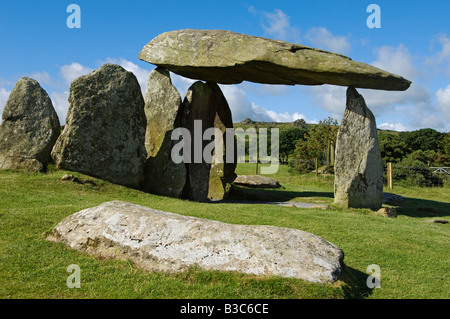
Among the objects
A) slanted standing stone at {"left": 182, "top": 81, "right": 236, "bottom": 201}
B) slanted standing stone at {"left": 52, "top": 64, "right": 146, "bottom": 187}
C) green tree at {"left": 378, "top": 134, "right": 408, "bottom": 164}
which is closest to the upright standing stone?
slanted standing stone at {"left": 52, "top": 64, "right": 146, "bottom": 187}

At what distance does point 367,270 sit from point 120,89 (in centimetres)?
1030

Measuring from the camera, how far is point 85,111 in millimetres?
13531

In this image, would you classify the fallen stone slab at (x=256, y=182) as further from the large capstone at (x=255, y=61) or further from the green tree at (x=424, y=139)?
the green tree at (x=424, y=139)

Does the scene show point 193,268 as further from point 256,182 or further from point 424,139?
point 424,139

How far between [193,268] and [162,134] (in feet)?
33.5

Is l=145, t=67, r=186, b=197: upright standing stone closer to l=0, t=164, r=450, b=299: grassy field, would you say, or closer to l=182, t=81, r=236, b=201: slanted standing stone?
l=182, t=81, r=236, b=201: slanted standing stone

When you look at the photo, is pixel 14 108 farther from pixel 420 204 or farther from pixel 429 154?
pixel 429 154

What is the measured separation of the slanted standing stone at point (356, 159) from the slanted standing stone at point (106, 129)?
7.40m

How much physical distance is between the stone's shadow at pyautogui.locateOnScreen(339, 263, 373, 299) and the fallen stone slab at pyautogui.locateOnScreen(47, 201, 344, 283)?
200mm

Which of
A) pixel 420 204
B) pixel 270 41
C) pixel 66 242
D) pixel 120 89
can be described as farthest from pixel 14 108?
pixel 420 204

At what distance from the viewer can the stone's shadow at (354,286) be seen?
18.8 feet

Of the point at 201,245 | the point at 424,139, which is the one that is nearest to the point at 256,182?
the point at 201,245

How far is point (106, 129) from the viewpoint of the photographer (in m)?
14.0

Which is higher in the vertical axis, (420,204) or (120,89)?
(120,89)
